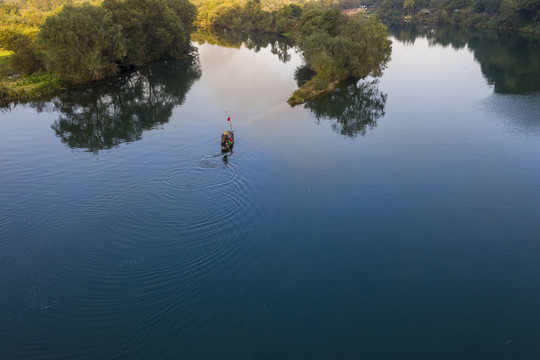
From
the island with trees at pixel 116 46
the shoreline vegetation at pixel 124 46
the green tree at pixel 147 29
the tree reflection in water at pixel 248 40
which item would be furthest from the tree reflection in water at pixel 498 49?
the green tree at pixel 147 29

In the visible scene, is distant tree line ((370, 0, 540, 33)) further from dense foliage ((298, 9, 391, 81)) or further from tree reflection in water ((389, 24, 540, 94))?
dense foliage ((298, 9, 391, 81))

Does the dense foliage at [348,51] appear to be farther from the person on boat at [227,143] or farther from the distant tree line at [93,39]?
the distant tree line at [93,39]

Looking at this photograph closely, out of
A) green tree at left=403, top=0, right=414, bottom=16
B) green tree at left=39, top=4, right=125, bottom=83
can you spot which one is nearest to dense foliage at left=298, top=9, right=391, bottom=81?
green tree at left=39, top=4, right=125, bottom=83

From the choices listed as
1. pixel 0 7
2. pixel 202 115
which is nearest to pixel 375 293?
pixel 202 115

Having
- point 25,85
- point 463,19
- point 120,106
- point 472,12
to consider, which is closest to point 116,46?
point 25,85

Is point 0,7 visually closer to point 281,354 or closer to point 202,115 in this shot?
point 202,115
